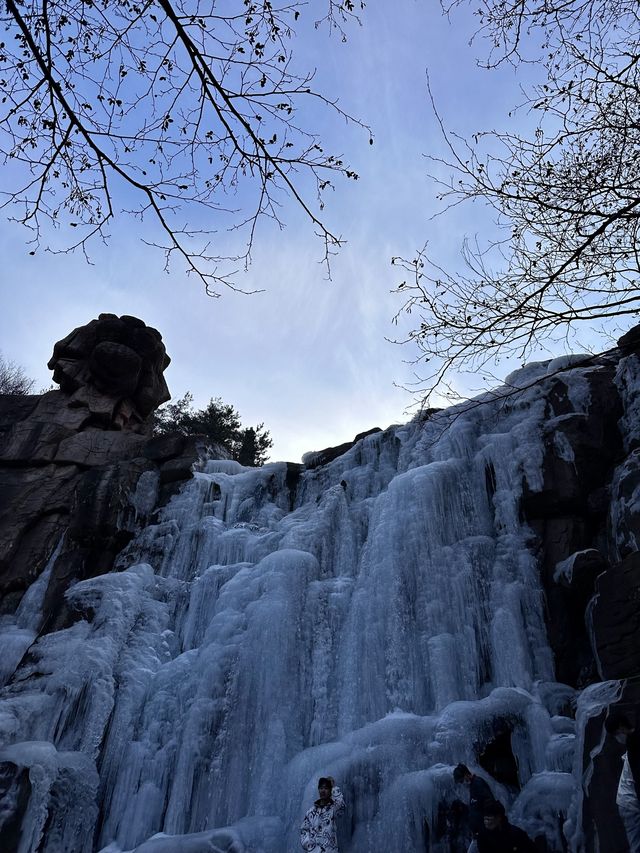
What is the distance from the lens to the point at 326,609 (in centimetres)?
989

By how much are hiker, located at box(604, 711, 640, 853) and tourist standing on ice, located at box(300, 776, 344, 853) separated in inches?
91.2

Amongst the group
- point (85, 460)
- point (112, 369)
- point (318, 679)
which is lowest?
point (318, 679)

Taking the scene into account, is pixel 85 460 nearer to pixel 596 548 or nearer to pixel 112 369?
pixel 112 369

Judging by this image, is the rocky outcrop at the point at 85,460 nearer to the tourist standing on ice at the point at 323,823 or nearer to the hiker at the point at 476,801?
the tourist standing on ice at the point at 323,823

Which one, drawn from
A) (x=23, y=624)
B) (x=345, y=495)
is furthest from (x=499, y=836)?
(x=23, y=624)

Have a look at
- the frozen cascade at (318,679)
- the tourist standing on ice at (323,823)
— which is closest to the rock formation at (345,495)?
the frozen cascade at (318,679)

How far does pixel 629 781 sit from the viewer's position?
4.19 metres

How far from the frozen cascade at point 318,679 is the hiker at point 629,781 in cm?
163

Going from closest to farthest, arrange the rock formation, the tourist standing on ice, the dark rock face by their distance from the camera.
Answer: the tourist standing on ice
the rock formation
the dark rock face

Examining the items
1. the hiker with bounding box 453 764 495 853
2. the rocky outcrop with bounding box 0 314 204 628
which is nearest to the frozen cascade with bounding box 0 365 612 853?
the hiker with bounding box 453 764 495 853

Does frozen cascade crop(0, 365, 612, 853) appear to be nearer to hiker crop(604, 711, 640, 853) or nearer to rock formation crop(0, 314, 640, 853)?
rock formation crop(0, 314, 640, 853)

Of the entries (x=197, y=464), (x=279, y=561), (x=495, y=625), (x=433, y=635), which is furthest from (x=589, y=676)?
(x=197, y=464)

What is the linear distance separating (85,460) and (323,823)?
1152 cm

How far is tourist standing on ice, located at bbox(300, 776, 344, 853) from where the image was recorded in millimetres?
5516
